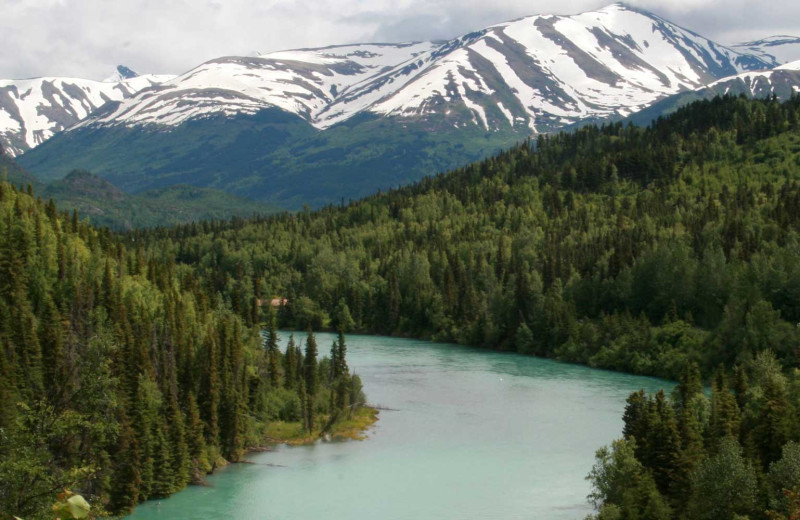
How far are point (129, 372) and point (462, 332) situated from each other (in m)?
90.2

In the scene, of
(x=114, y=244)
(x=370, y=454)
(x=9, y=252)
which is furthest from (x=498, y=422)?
(x=114, y=244)

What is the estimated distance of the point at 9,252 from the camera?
96.0 m

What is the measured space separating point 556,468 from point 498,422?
56.5ft

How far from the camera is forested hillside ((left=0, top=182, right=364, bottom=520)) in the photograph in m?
59.4

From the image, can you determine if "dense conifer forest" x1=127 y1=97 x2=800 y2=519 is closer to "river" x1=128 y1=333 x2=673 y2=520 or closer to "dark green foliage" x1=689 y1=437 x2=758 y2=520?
"dark green foliage" x1=689 y1=437 x2=758 y2=520

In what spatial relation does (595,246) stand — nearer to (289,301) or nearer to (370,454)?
(289,301)

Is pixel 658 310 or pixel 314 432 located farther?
pixel 658 310

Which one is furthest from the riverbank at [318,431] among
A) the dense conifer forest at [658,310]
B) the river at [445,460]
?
the dense conifer forest at [658,310]

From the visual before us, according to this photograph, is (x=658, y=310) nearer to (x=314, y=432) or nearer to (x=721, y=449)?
(x=314, y=432)

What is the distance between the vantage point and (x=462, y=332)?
158m

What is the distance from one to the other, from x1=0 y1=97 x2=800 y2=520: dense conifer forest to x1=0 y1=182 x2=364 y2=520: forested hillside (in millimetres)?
223

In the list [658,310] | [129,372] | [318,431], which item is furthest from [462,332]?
[129,372]

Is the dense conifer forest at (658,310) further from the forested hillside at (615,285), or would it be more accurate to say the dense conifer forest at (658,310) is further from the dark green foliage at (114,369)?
the dark green foliage at (114,369)

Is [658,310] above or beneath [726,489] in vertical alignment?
above
